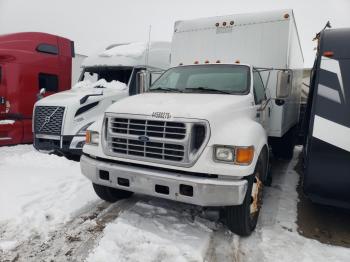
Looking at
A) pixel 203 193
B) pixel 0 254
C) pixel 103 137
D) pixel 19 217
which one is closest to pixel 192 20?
pixel 103 137

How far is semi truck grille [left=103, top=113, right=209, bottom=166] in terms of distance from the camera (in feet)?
12.2

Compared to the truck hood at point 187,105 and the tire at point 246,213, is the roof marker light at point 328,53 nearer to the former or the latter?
the truck hood at point 187,105

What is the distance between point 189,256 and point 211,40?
15.5ft

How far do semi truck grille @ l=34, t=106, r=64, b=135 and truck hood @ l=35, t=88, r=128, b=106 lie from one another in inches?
4.8

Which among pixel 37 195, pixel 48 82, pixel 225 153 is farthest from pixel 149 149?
pixel 48 82

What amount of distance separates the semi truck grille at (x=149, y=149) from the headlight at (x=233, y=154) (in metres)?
0.40

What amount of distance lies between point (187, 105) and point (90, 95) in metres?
4.45

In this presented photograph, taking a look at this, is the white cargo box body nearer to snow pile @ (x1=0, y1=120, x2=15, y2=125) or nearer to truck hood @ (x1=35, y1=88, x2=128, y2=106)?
truck hood @ (x1=35, y1=88, x2=128, y2=106)

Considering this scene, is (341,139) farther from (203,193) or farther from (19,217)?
(19,217)

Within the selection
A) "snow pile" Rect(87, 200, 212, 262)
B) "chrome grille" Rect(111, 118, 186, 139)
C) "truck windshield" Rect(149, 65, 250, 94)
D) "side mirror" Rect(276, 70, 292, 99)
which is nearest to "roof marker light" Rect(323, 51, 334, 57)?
"side mirror" Rect(276, 70, 292, 99)

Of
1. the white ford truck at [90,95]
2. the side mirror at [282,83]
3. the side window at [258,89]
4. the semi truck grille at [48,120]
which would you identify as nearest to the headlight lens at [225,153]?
the side window at [258,89]

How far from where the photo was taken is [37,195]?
4910 millimetres

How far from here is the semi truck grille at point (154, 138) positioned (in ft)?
12.2

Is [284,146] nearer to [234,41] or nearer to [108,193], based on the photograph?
[234,41]
